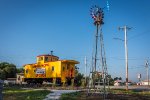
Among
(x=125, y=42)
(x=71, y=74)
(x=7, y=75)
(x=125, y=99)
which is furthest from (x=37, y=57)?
(x=7, y=75)

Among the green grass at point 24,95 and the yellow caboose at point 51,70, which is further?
the yellow caboose at point 51,70

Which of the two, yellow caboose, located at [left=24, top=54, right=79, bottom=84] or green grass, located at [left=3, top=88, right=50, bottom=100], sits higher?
yellow caboose, located at [left=24, top=54, right=79, bottom=84]

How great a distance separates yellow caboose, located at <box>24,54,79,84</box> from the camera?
118ft

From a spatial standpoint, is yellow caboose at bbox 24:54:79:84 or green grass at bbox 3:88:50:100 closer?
green grass at bbox 3:88:50:100

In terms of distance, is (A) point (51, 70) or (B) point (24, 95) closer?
(B) point (24, 95)

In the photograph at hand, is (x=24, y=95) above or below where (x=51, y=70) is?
below

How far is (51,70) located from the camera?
121ft

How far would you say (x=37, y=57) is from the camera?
129ft

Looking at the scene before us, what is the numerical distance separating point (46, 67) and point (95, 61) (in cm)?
1985

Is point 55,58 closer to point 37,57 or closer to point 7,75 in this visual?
point 37,57

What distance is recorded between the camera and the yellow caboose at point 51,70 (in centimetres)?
3594

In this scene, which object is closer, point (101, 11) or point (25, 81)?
point (101, 11)

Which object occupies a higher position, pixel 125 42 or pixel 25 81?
pixel 125 42

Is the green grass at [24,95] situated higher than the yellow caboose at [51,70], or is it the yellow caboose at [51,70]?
the yellow caboose at [51,70]
